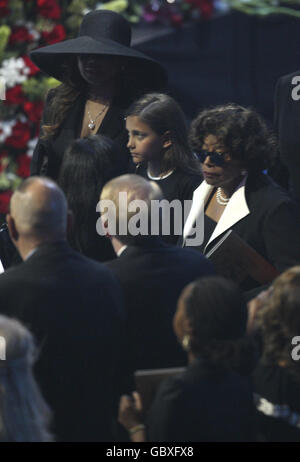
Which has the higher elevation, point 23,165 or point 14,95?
point 14,95

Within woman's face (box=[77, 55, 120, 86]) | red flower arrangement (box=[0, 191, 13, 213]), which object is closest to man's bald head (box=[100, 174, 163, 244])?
woman's face (box=[77, 55, 120, 86])

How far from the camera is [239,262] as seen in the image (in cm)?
404

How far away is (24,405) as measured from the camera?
9.83 ft

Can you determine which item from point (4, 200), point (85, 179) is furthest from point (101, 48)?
point (4, 200)

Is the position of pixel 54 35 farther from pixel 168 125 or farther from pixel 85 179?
pixel 85 179

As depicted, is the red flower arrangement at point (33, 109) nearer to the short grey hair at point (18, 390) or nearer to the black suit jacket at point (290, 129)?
the black suit jacket at point (290, 129)

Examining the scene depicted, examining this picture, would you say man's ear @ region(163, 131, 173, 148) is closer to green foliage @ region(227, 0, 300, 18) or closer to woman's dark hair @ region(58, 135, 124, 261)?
woman's dark hair @ region(58, 135, 124, 261)

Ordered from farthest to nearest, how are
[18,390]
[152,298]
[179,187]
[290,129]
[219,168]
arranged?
[290,129], [179,187], [219,168], [152,298], [18,390]

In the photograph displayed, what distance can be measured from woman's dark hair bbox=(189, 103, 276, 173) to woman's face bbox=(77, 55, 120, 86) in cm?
65

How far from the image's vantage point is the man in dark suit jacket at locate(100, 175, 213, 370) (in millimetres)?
3586

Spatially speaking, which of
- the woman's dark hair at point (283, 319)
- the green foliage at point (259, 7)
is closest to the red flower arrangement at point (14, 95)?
the green foliage at point (259, 7)

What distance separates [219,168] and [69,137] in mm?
944
